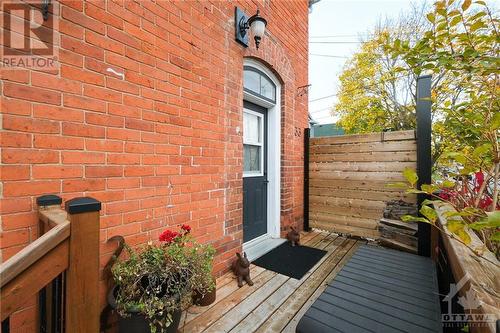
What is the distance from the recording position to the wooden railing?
2.49ft

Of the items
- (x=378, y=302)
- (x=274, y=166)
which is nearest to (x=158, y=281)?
(x=378, y=302)

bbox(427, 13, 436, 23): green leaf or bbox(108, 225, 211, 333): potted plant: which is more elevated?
bbox(427, 13, 436, 23): green leaf

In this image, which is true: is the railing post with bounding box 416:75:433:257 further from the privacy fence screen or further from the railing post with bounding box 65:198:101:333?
the railing post with bounding box 65:198:101:333

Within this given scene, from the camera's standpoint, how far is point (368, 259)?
2.05m

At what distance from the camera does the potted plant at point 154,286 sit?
53.9 inches

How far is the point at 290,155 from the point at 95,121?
2858 millimetres

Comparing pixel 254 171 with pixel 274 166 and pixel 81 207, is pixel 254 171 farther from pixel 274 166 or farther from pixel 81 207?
pixel 81 207

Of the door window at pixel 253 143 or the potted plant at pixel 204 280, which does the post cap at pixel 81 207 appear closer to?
the potted plant at pixel 204 280

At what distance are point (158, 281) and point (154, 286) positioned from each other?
36 mm

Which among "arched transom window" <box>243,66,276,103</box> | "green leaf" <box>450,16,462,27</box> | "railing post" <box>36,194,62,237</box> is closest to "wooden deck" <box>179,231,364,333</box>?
"railing post" <box>36,194,62,237</box>

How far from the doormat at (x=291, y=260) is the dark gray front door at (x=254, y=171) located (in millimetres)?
409

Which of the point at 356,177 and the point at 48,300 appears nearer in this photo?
the point at 48,300

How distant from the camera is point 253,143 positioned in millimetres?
3367

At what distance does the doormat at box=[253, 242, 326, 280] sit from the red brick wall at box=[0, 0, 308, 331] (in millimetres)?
511
